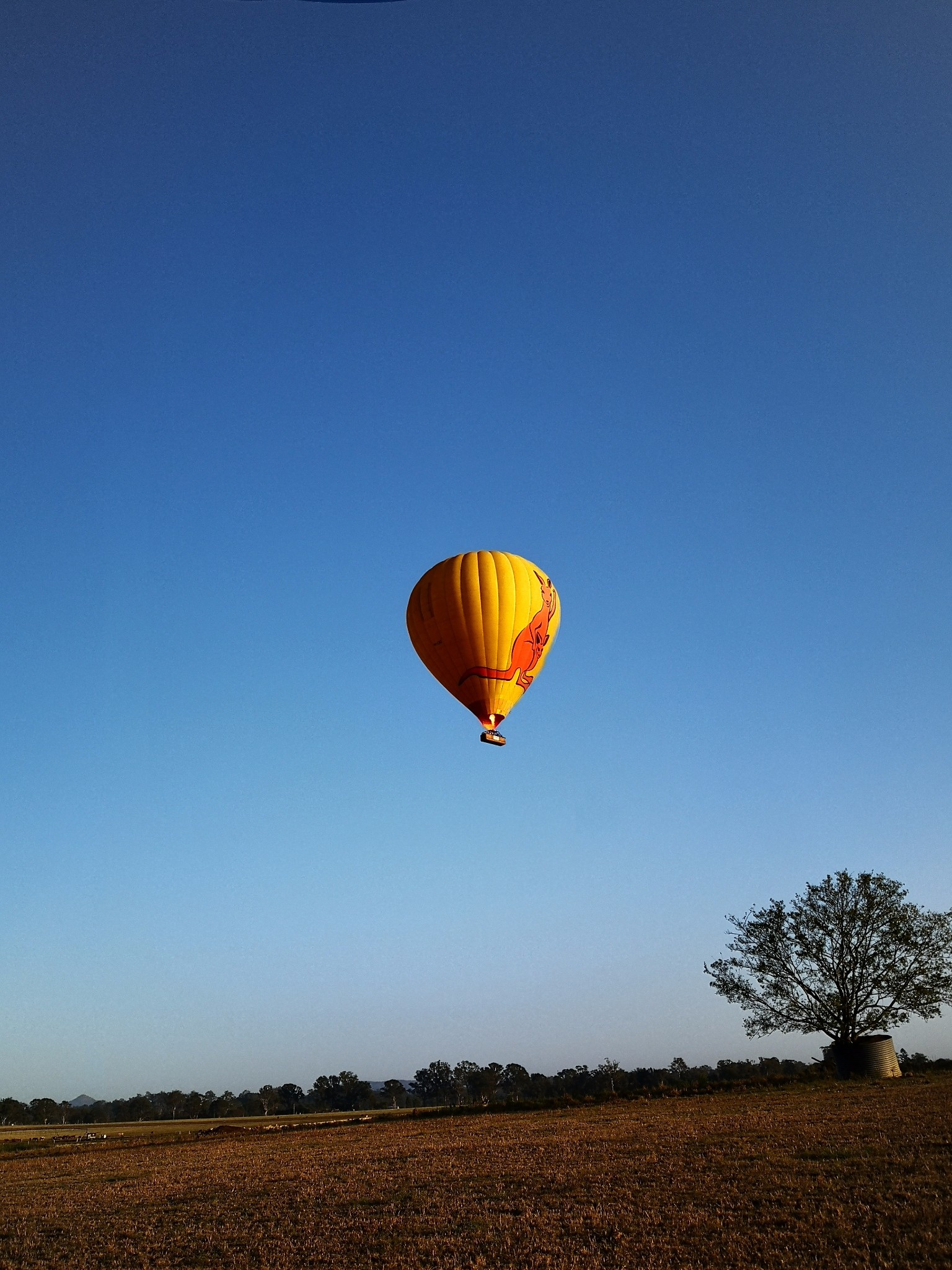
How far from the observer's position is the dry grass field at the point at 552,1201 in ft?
38.1

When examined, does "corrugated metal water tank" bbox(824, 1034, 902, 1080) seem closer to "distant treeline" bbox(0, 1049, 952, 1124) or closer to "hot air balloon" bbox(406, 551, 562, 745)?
"hot air balloon" bbox(406, 551, 562, 745)

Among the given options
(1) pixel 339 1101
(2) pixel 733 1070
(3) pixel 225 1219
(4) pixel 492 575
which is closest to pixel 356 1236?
(3) pixel 225 1219

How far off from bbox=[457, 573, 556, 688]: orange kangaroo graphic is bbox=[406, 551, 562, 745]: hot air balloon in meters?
0.03

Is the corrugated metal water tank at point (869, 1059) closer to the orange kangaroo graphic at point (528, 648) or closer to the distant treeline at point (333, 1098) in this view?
the orange kangaroo graphic at point (528, 648)

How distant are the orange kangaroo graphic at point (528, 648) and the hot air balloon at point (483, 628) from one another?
0.03m

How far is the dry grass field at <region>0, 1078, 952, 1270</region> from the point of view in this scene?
38.1 ft

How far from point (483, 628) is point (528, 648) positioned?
233cm

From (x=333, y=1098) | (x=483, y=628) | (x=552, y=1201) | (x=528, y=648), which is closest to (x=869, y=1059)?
(x=528, y=648)

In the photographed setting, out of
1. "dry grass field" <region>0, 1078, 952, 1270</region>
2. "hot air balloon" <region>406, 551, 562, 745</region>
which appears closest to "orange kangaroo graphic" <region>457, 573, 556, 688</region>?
"hot air balloon" <region>406, 551, 562, 745</region>

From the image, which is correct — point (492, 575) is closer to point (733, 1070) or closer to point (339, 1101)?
point (733, 1070)

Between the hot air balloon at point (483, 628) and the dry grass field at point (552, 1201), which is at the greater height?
the hot air balloon at point (483, 628)

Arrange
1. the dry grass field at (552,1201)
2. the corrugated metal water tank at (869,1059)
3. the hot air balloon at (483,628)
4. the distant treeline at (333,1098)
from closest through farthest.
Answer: the dry grass field at (552,1201)
the hot air balloon at (483,628)
the corrugated metal water tank at (869,1059)
the distant treeline at (333,1098)

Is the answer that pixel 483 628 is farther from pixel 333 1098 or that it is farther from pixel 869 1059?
pixel 333 1098

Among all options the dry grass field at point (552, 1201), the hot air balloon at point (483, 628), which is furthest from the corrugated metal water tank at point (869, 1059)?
the hot air balloon at point (483, 628)
